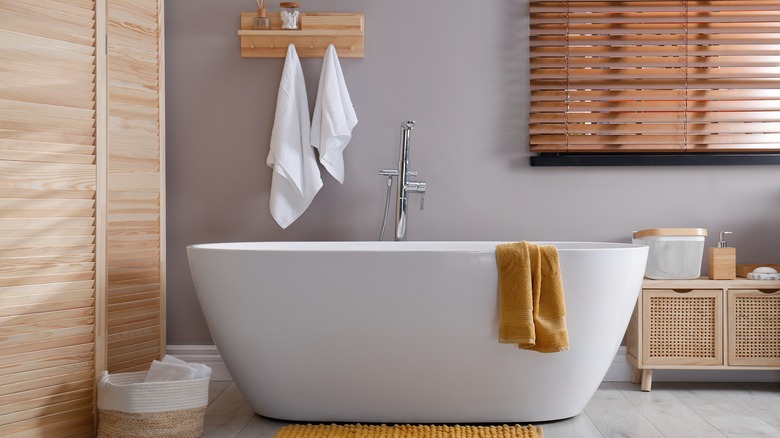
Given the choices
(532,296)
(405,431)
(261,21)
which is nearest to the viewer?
(532,296)

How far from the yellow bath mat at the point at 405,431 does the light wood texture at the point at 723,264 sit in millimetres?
1158

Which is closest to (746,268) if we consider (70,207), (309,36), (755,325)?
(755,325)

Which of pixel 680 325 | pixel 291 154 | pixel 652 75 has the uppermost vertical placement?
pixel 652 75

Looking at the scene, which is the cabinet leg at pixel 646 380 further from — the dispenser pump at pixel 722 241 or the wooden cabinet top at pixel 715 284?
the dispenser pump at pixel 722 241

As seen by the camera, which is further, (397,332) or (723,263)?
(723,263)

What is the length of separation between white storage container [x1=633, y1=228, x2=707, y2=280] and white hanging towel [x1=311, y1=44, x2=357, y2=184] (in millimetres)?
1367

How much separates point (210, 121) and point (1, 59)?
3.77ft

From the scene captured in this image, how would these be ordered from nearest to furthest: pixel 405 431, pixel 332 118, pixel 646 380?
1. pixel 405 431
2. pixel 646 380
3. pixel 332 118

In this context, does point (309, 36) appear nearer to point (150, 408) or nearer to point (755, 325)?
point (150, 408)

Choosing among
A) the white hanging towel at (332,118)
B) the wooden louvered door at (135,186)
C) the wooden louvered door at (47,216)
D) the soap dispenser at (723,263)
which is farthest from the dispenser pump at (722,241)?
the wooden louvered door at (47,216)

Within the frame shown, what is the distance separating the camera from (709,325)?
3035mm

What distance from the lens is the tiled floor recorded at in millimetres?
2502

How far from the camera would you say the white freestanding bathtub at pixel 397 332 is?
2.36m

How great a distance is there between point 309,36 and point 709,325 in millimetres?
2113
